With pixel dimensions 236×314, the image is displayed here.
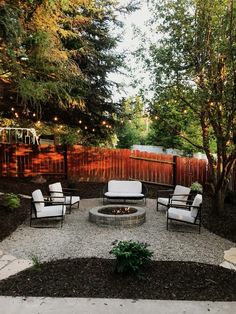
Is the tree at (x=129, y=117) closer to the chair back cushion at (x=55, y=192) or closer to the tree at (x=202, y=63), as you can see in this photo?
the tree at (x=202, y=63)

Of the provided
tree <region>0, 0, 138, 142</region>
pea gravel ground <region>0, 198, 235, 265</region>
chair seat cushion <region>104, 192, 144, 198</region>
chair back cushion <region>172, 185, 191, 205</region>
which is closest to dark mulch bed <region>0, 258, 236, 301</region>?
pea gravel ground <region>0, 198, 235, 265</region>

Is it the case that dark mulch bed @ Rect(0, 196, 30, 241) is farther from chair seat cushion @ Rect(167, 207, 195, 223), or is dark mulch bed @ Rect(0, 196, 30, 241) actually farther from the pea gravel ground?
chair seat cushion @ Rect(167, 207, 195, 223)

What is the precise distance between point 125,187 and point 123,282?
5566 mm

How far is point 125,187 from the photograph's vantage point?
9.89m

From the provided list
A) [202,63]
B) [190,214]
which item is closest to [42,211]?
[190,214]

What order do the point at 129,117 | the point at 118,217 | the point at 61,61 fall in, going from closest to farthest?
1. the point at 118,217
2. the point at 61,61
3. the point at 129,117

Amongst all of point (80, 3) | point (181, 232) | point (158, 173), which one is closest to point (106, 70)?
point (80, 3)

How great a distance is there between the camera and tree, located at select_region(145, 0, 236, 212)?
21.6 ft

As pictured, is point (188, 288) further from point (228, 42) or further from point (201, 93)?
point (228, 42)

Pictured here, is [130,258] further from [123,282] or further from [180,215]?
[180,215]

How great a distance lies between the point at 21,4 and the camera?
737 cm

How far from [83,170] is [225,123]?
7.71 metres

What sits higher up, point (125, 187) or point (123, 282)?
point (125, 187)

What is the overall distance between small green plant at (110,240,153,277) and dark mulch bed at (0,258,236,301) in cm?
12
